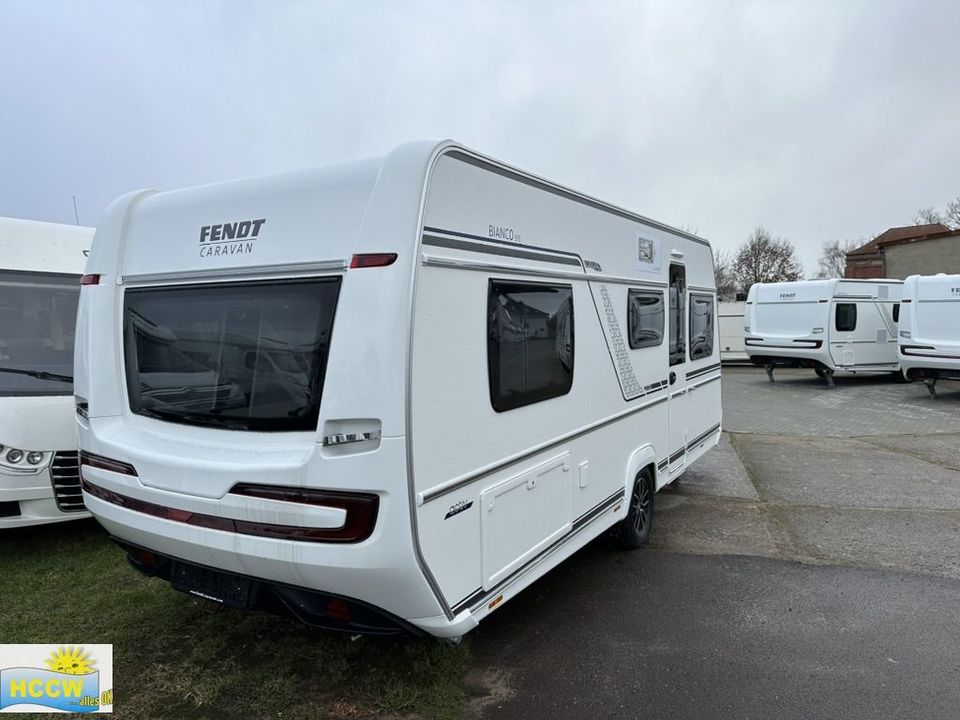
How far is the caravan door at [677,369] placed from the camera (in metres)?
5.43

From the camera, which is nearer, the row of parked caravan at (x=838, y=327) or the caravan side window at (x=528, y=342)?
the caravan side window at (x=528, y=342)

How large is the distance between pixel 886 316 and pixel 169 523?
17790mm

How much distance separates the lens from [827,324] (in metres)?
14.8

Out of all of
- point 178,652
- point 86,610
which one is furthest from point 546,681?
point 86,610

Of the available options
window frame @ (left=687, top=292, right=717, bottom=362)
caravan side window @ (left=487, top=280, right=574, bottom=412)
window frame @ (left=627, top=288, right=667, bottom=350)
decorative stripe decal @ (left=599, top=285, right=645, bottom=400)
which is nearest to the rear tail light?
caravan side window @ (left=487, top=280, right=574, bottom=412)

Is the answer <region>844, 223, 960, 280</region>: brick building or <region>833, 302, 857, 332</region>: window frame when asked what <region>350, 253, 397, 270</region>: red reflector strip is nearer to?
<region>833, 302, 857, 332</region>: window frame

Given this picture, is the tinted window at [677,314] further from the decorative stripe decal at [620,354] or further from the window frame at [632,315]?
the decorative stripe decal at [620,354]

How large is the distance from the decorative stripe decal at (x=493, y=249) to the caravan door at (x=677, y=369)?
203 centimetres

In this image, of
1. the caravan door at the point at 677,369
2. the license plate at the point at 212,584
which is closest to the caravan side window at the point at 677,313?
the caravan door at the point at 677,369

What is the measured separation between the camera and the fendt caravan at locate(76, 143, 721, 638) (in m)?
2.36

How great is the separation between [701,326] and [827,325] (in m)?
10.5

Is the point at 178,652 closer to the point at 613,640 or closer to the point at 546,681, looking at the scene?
the point at 546,681

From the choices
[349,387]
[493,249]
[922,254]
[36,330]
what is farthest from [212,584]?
[922,254]

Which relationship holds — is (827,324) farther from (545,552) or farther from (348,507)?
(348,507)
